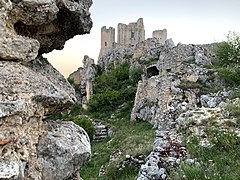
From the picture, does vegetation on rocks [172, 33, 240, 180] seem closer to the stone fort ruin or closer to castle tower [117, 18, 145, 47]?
the stone fort ruin

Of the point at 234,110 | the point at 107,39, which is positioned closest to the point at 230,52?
the point at 234,110

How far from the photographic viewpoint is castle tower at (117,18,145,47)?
217 feet

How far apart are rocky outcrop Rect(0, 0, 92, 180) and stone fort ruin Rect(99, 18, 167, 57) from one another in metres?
58.8

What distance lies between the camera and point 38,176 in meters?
3.95

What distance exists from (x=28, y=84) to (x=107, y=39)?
201 ft

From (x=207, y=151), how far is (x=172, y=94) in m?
14.1

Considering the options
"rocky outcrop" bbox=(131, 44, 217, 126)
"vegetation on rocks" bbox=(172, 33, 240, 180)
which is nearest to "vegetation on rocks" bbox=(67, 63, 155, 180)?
"rocky outcrop" bbox=(131, 44, 217, 126)

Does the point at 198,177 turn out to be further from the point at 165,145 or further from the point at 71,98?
the point at 71,98

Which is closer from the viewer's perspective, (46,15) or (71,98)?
(46,15)

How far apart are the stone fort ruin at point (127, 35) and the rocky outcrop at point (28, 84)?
5881cm

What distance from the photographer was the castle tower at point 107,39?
63356 millimetres

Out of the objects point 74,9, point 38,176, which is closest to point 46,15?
point 74,9

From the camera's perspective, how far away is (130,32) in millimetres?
66688

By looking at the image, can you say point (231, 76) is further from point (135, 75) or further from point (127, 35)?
point (127, 35)
